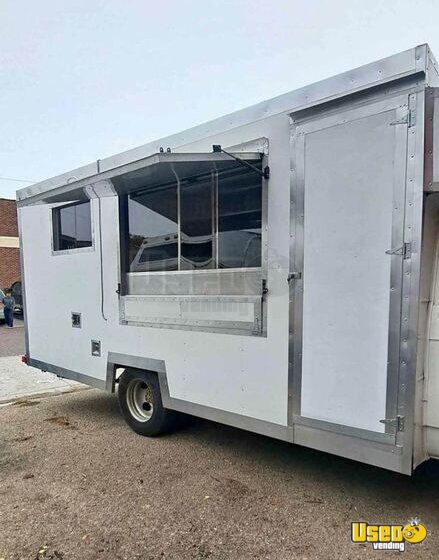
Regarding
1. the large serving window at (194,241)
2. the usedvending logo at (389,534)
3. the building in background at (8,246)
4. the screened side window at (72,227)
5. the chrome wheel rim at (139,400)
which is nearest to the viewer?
the usedvending logo at (389,534)

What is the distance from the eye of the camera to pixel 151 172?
3.61 metres

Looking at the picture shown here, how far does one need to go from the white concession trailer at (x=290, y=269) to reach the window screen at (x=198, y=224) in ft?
0.05

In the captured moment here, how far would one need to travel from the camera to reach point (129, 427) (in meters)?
4.81

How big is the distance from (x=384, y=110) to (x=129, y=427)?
13.8 feet

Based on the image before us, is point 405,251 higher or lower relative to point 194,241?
lower

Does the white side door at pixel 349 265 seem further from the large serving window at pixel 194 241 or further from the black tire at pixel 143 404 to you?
the black tire at pixel 143 404

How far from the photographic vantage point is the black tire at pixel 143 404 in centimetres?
430

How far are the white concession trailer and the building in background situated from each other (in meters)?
19.1

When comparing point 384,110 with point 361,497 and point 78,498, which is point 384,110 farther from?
point 78,498

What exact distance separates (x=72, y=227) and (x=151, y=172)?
82.4 inches

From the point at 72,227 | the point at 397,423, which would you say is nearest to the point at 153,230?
the point at 72,227

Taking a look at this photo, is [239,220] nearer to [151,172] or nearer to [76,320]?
[151,172]

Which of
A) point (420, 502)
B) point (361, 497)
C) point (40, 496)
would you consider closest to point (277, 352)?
point (361, 497)

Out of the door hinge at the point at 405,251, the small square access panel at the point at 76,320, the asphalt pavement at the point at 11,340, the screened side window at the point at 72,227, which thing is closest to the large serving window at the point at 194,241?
the screened side window at the point at 72,227
